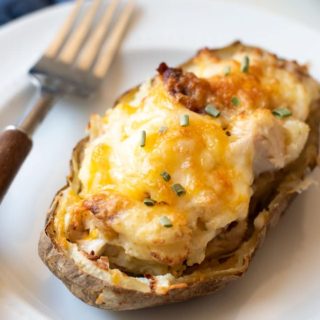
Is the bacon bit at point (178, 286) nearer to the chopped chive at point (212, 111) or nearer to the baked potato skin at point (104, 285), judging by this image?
the baked potato skin at point (104, 285)

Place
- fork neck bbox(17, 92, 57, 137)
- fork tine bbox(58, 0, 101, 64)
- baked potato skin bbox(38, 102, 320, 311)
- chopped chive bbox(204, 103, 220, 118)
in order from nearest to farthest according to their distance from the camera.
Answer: baked potato skin bbox(38, 102, 320, 311)
chopped chive bbox(204, 103, 220, 118)
fork neck bbox(17, 92, 57, 137)
fork tine bbox(58, 0, 101, 64)

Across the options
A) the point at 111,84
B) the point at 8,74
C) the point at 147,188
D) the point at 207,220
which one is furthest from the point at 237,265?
the point at 8,74

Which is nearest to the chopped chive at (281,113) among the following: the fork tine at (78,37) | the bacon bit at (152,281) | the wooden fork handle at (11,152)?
the bacon bit at (152,281)

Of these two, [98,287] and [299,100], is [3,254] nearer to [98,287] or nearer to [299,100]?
[98,287]

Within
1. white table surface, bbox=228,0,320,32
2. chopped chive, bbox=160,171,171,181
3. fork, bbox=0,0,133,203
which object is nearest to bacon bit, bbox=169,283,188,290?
chopped chive, bbox=160,171,171,181

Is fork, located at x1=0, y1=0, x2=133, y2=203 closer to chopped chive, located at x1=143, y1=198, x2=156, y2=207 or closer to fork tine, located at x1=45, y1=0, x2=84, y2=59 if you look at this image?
fork tine, located at x1=45, y1=0, x2=84, y2=59

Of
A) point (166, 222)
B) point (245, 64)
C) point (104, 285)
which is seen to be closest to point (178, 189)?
point (166, 222)

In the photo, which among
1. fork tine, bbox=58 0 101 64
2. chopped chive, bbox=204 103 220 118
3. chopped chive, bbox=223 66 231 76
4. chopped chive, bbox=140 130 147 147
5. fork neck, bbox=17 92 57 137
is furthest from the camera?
fork tine, bbox=58 0 101 64
